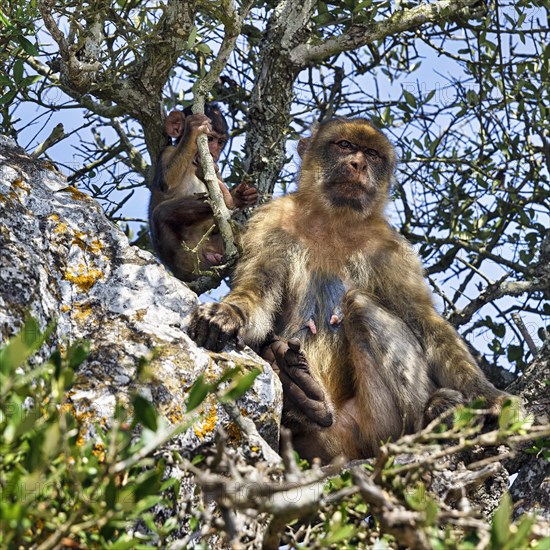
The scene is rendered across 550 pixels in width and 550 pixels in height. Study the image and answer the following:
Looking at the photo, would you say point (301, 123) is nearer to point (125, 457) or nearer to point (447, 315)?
point (447, 315)

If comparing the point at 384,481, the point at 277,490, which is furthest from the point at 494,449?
the point at 277,490

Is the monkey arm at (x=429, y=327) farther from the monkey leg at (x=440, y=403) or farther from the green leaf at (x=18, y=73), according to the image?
the green leaf at (x=18, y=73)

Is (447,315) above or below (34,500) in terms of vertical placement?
above

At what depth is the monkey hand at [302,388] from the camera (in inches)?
169

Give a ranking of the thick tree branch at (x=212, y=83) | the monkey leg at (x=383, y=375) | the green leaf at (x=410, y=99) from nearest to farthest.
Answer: the monkey leg at (x=383, y=375) → the thick tree branch at (x=212, y=83) → the green leaf at (x=410, y=99)

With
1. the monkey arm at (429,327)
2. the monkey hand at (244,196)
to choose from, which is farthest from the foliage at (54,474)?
the monkey hand at (244,196)

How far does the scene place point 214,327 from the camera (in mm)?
3939

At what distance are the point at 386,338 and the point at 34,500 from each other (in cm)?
274

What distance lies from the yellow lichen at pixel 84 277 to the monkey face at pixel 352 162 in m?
1.90

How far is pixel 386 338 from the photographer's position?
451 cm

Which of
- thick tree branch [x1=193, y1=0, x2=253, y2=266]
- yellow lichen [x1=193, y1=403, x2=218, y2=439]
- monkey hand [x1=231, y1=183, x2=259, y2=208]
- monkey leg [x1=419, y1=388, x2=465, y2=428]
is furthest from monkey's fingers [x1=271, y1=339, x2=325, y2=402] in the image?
monkey hand [x1=231, y1=183, x2=259, y2=208]

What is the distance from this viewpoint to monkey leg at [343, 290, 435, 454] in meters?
4.40

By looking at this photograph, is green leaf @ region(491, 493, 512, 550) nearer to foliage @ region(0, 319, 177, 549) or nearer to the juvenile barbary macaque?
foliage @ region(0, 319, 177, 549)

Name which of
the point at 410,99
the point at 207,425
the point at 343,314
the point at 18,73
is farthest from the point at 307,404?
the point at 410,99
